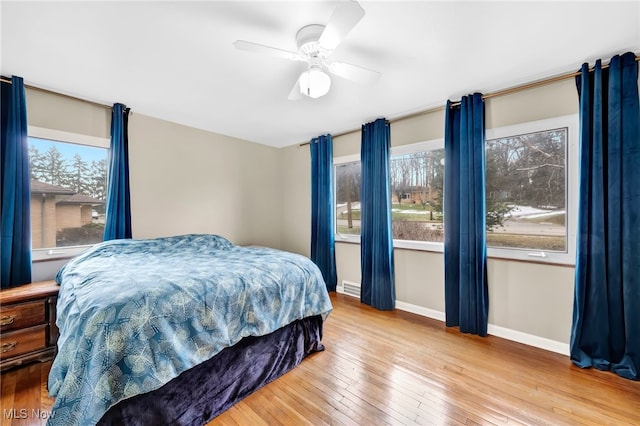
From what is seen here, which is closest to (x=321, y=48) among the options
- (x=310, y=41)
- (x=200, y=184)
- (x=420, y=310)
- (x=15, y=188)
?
(x=310, y=41)

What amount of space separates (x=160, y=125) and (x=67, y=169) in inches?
42.2

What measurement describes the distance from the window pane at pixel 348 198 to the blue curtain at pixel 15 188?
343 cm

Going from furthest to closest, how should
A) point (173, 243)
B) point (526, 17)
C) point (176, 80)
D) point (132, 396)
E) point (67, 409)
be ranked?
1. point (173, 243)
2. point (176, 80)
3. point (526, 17)
4. point (132, 396)
5. point (67, 409)

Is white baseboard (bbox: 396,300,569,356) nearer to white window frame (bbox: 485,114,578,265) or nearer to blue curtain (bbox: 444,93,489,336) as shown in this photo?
blue curtain (bbox: 444,93,489,336)

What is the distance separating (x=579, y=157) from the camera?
2.20m

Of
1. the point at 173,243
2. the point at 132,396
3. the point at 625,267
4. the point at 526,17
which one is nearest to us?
the point at 132,396

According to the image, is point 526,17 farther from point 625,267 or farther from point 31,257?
point 31,257

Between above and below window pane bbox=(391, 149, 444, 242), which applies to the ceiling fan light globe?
above

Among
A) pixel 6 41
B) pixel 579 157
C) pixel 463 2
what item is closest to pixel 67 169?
pixel 6 41

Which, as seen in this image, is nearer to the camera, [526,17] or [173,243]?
[526,17]

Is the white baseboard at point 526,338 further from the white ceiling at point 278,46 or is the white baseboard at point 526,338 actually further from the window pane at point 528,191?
the white ceiling at point 278,46

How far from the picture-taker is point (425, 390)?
6.08 feet

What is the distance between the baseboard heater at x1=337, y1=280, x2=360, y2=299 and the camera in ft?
12.5

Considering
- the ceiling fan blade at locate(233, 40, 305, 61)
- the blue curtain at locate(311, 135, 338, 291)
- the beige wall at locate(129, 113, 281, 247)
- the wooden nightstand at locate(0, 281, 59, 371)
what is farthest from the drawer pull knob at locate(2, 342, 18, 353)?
the blue curtain at locate(311, 135, 338, 291)
